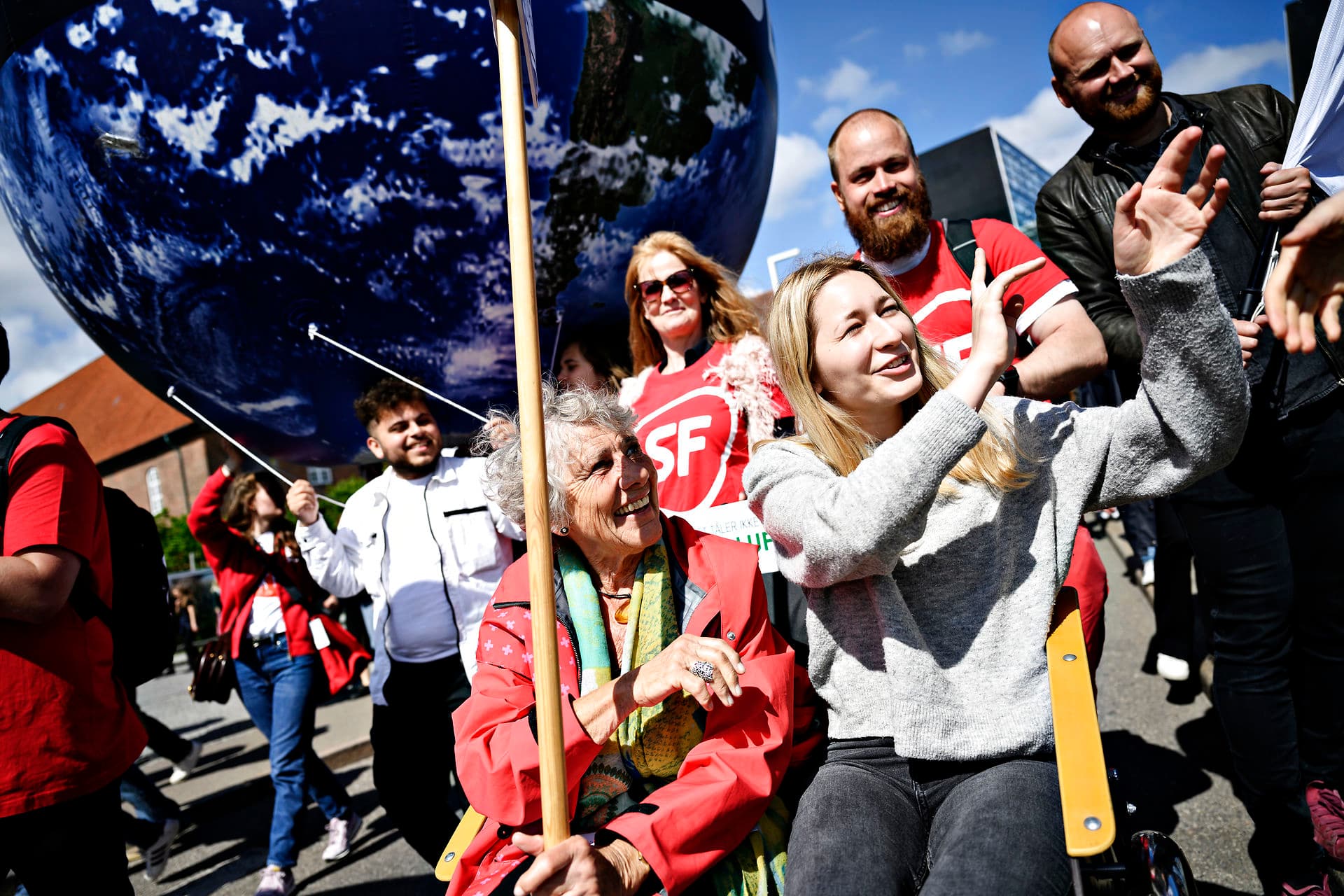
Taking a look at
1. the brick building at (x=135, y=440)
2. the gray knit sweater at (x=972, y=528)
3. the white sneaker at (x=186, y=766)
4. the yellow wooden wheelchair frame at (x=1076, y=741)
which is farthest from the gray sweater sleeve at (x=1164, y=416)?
the brick building at (x=135, y=440)

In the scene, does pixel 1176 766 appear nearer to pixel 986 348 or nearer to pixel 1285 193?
pixel 1285 193

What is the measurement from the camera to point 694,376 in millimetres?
2795

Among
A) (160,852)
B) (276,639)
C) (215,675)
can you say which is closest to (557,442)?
(276,639)

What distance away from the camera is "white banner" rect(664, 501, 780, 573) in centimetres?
237

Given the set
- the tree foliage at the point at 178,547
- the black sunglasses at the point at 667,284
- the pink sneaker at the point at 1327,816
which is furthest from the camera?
the tree foliage at the point at 178,547

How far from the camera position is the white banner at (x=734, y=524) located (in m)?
2.37

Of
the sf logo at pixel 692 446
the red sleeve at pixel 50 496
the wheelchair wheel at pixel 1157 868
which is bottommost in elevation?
the wheelchair wheel at pixel 1157 868

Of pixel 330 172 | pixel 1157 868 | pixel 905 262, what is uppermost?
pixel 330 172

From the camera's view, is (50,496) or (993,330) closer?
(993,330)

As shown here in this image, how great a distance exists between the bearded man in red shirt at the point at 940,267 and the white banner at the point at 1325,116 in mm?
544

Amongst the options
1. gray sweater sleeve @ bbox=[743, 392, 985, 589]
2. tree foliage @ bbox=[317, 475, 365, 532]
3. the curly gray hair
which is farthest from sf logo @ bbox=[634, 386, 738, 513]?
tree foliage @ bbox=[317, 475, 365, 532]

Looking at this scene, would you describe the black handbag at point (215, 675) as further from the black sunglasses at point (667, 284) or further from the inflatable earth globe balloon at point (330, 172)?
the black sunglasses at point (667, 284)

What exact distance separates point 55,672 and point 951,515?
209 centimetres

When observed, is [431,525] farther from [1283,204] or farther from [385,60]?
[1283,204]
